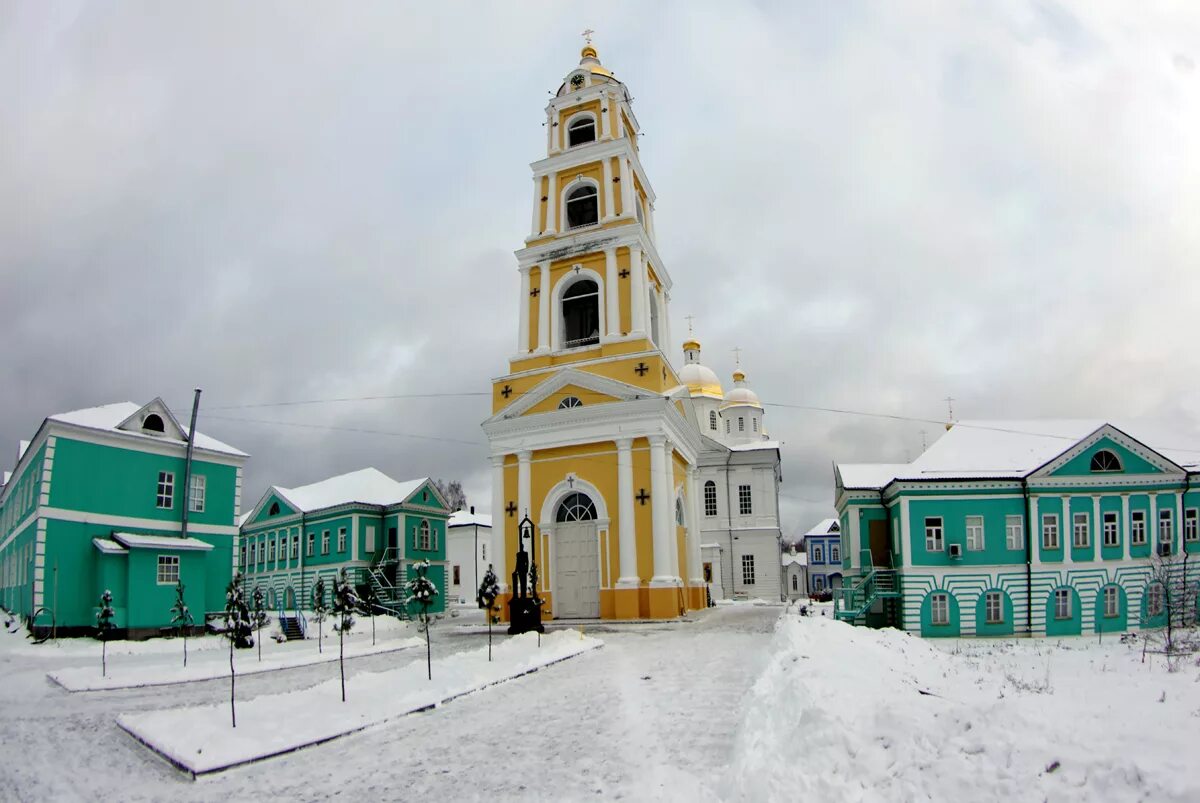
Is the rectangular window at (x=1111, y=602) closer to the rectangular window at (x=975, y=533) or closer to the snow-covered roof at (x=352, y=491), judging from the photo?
the rectangular window at (x=975, y=533)

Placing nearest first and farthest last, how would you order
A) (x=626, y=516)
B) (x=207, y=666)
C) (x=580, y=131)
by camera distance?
(x=207, y=666) < (x=626, y=516) < (x=580, y=131)

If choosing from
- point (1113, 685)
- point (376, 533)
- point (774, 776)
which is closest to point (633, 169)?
point (376, 533)

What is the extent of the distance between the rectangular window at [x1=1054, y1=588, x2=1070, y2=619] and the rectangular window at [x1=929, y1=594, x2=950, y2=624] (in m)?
3.69

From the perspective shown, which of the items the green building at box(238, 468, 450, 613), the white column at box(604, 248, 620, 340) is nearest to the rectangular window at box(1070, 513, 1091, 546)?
the white column at box(604, 248, 620, 340)

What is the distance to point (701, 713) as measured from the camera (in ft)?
31.9

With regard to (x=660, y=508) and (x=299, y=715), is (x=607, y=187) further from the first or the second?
(x=299, y=715)

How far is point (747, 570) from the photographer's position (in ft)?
155

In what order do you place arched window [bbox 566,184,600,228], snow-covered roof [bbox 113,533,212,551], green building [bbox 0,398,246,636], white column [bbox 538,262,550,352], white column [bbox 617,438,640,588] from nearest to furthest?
green building [bbox 0,398,246,636], snow-covered roof [bbox 113,533,212,551], white column [bbox 617,438,640,588], white column [bbox 538,262,550,352], arched window [bbox 566,184,600,228]

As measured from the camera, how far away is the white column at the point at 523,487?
26250 mm

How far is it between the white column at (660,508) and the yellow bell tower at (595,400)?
0.14 ft

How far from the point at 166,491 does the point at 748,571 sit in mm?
31937

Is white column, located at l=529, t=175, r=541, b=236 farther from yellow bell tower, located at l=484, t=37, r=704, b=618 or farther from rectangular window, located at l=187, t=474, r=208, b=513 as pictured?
rectangular window, located at l=187, t=474, r=208, b=513

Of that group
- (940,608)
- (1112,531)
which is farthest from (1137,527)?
(940,608)

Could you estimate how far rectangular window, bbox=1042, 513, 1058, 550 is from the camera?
27.5 metres
